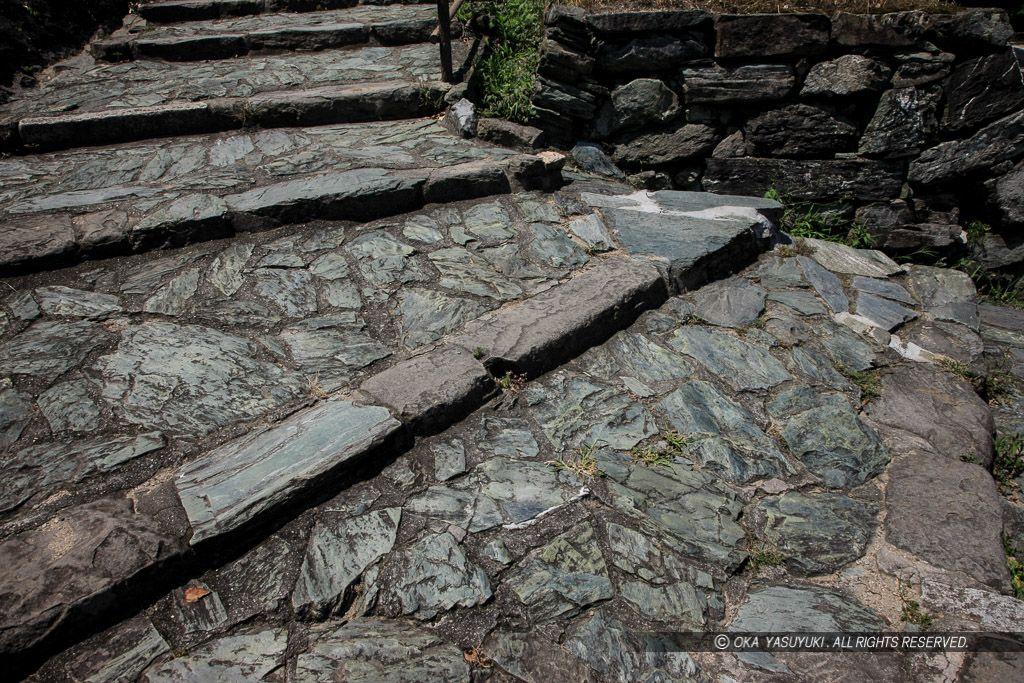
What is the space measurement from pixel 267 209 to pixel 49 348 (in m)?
1.20

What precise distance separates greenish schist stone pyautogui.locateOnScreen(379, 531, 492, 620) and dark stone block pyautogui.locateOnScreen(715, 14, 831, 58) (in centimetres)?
372

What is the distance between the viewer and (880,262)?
13.0 ft

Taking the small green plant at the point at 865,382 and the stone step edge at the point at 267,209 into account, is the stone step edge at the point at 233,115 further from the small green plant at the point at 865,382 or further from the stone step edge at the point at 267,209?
the small green plant at the point at 865,382

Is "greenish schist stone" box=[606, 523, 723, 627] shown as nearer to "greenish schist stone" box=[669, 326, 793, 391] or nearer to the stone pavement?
the stone pavement

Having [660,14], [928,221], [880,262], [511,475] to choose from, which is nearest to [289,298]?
[511,475]

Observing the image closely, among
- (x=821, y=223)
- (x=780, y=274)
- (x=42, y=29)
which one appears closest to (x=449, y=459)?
(x=780, y=274)

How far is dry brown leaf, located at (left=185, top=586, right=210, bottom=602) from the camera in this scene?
177 centimetres

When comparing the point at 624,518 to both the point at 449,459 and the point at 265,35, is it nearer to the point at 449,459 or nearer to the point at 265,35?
the point at 449,459

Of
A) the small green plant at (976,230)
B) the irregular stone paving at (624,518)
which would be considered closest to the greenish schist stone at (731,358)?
the irregular stone paving at (624,518)

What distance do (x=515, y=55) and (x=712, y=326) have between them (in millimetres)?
2672

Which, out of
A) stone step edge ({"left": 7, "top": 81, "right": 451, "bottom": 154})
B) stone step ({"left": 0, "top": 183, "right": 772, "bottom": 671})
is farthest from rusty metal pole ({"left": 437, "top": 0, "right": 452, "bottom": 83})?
stone step ({"left": 0, "top": 183, "right": 772, "bottom": 671})

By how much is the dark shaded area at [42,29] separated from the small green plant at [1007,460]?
6.26 m

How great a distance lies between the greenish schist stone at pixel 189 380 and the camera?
2260 mm

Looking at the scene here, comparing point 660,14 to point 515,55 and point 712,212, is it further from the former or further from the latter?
point 712,212
